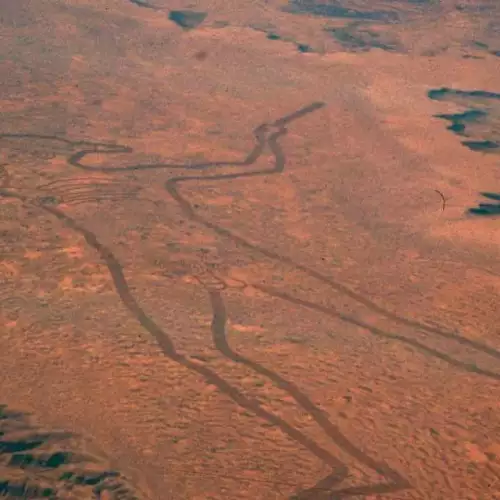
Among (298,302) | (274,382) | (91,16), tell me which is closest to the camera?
(274,382)

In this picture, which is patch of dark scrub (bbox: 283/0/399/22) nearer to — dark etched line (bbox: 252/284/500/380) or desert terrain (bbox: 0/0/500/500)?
desert terrain (bbox: 0/0/500/500)

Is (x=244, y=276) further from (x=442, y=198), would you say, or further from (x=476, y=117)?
(x=476, y=117)

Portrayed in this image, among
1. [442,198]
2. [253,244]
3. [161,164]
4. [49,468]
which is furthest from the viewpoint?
[161,164]

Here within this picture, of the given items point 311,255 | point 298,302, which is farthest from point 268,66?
point 298,302

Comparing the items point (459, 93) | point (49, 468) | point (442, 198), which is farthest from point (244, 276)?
point (459, 93)

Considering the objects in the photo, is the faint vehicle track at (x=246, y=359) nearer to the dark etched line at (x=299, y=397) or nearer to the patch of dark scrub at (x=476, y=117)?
the dark etched line at (x=299, y=397)

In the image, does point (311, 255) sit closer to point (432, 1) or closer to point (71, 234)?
point (71, 234)

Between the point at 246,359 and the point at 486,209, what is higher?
the point at 246,359
